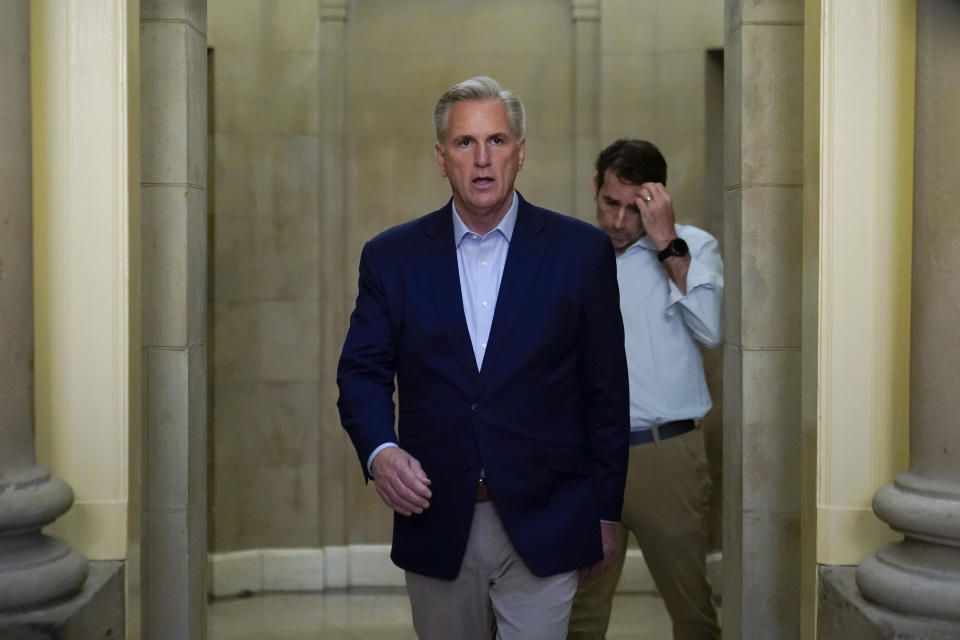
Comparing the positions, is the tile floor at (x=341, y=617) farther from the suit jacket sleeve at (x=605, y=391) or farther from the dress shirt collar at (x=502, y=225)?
the dress shirt collar at (x=502, y=225)

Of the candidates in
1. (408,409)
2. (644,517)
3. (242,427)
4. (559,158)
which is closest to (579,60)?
(559,158)

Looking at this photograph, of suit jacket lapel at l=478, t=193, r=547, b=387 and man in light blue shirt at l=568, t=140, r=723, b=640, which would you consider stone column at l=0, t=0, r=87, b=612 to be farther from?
man in light blue shirt at l=568, t=140, r=723, b=640

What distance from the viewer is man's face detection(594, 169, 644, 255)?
452 cm

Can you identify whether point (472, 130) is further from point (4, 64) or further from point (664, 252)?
point (664, 252)

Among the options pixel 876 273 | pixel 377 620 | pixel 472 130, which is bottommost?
pixel 377 620

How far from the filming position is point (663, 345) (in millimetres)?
4395

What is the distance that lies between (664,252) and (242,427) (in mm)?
Result: 3087

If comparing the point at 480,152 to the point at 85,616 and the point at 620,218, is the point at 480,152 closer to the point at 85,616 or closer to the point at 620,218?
the point at 85,616

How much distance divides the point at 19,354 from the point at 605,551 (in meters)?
1.50

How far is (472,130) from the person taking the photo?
3037 millimetres

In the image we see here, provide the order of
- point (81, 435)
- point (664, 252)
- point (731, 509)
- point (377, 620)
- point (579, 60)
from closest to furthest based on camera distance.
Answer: point (81, 435) → point (731, 509) → point (664, 252) → point (377, 620) → point (579, 60)

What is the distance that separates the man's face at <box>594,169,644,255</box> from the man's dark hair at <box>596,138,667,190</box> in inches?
0.9

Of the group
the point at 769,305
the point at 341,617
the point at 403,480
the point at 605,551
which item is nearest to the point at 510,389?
the point at 403,480

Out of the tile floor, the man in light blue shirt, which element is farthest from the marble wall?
the man in light blue shirt
